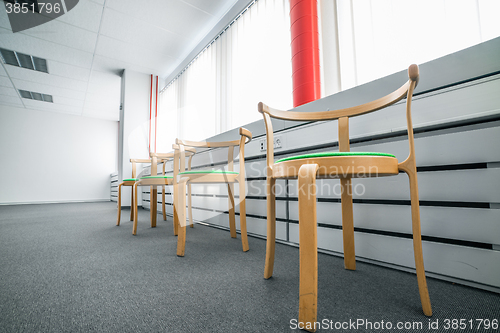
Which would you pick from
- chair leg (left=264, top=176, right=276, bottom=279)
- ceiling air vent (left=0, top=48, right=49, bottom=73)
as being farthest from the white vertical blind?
ceiling air vent (left=0, top=48, right=49, bottom=73)

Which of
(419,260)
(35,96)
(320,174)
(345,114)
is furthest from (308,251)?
(35,96)

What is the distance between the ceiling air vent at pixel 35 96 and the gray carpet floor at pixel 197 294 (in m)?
6.25

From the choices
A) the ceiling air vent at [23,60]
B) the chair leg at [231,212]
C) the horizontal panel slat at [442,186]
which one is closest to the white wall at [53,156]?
the ceiling air vent at [23,60]

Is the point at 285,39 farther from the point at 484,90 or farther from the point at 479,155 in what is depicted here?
the point at 479,155

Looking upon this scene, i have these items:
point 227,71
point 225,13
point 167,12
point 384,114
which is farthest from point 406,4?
point 167,12

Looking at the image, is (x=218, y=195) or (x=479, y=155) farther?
(x=218, y=195)

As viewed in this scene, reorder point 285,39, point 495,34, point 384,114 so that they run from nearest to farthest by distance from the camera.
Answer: point 495,34 → point 384,114 → point 285,39

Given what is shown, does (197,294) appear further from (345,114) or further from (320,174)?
(345,114)

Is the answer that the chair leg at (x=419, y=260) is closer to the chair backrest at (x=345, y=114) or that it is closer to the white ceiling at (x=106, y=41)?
the chair backrest at (x=345, y=114)

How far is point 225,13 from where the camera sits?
10.5 feet

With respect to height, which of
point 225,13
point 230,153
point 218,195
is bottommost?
point 218,195

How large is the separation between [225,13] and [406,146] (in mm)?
3127

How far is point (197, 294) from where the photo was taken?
886 millimetres

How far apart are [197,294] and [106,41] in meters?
4.60
